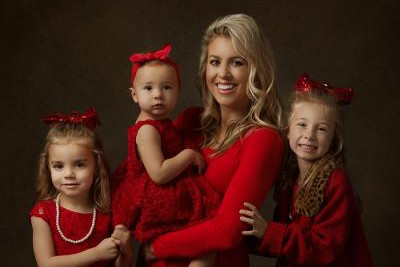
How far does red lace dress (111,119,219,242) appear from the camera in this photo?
3055mm

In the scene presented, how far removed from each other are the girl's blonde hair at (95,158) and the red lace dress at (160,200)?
90 mm

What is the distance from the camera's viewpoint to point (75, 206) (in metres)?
3.21

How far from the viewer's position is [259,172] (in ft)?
9.95

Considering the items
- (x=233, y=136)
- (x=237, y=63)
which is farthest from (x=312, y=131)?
(x=237, y=63)

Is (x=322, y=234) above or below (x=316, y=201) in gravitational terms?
below

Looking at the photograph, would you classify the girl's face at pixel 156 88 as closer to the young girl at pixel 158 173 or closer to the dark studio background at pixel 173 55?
the young girl at pixel 158 173

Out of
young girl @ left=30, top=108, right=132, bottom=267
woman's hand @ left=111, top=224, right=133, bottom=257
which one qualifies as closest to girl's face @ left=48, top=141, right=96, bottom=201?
young girl @ left=30, top=108, right=132, bottom=267

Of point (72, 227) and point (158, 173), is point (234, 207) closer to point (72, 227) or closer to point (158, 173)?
point (158, 173)

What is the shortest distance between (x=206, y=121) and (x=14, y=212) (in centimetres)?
183

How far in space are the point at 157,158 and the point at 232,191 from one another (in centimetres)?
34

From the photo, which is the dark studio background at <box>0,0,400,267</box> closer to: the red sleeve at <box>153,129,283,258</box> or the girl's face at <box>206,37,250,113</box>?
the girl's face at <box>206,37,250,113</box>

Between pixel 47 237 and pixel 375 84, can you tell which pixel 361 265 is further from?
pixel 375 84

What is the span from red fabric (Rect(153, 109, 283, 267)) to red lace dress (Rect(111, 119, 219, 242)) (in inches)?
2.3

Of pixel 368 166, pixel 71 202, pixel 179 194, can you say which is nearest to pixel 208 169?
pixel 179 194
